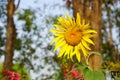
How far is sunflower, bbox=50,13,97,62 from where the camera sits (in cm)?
191

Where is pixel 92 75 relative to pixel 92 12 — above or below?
below

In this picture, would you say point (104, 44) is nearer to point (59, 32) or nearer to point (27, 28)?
point (27, 28)

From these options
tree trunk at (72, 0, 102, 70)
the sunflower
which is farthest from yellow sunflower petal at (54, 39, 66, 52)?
tree trunk at (72, 0, 102, 70)

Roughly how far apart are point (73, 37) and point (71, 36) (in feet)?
0.07

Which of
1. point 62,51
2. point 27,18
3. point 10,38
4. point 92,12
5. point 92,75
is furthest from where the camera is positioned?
point 27,18

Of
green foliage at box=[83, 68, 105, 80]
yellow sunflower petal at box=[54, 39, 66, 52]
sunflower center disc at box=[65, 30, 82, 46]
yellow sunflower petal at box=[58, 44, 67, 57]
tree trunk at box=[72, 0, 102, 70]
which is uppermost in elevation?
tree trunk at box=[72, 0, 102, 70]

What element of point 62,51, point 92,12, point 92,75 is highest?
point 92,12

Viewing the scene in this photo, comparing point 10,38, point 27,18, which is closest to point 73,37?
point 10,38

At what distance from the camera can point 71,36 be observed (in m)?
1.91

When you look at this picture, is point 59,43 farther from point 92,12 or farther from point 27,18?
point 27,18

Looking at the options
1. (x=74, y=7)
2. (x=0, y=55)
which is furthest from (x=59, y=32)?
(x=0, y=55)

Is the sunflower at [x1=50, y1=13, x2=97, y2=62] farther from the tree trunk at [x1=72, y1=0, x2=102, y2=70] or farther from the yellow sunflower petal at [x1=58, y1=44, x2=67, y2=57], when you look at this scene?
the tree trunk at [x1=72, y1=0, x2=102, y2=70]

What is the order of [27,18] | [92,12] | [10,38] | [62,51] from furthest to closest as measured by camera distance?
[27,18] < [10,38] < [92,12] < [62,51]

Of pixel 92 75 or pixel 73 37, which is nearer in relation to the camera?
pixel 92 75
